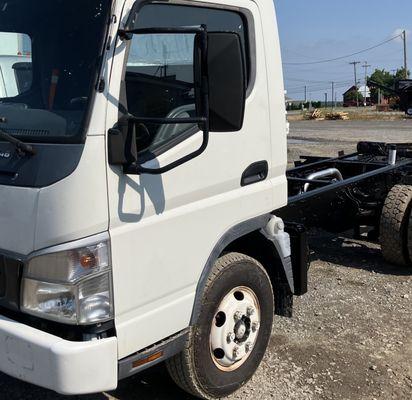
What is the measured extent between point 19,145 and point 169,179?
728mm

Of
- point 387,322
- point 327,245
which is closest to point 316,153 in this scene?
point 327,245

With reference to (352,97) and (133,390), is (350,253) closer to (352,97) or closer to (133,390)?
(133,390)

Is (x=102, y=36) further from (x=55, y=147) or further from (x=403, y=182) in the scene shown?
(x=403, y=182)

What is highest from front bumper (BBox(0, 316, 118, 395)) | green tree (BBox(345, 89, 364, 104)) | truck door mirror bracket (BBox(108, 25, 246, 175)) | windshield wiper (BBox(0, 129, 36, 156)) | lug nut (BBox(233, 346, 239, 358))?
green tree (BBox(345, 89, 364, 104))

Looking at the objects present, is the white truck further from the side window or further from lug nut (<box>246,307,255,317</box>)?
lug nut (<box>246,307,255,317</box>)

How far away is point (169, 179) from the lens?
2705 mm

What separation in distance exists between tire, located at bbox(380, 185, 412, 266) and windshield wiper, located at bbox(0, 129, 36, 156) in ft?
14.3

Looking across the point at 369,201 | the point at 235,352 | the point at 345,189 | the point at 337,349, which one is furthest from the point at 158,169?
the point at 369,201

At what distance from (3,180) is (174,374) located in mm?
1465

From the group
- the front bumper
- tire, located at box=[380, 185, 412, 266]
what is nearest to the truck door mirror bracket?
the front bumper

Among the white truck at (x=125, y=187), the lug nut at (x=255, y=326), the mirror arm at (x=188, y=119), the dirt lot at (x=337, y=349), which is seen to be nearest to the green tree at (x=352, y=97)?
the dirt lot at (x=337, y=349)

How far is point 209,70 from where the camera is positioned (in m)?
2.42

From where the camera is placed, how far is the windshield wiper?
Answer: 2.29m

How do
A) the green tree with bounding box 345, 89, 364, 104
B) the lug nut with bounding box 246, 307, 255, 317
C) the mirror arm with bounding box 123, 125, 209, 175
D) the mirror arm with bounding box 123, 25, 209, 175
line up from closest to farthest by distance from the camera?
the mirror arm with bounding box 123, 25, 209, 175, the mirror arm with bounding box 123, 125, 209, 175, the lug nut with bounding box 246, 307, 255, 317, the green tree with bounding box 345, 89, 364, 104
